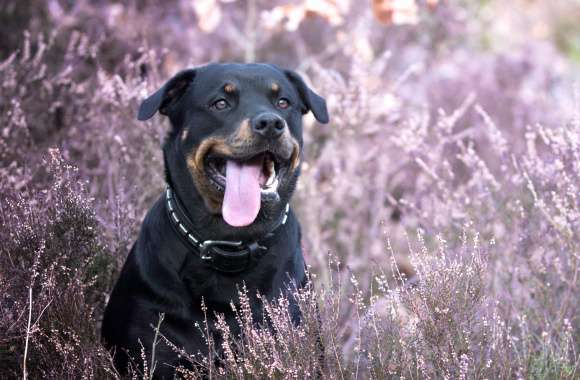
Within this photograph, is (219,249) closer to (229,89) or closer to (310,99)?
(229,89)

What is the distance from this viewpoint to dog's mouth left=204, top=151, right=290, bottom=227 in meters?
3.71

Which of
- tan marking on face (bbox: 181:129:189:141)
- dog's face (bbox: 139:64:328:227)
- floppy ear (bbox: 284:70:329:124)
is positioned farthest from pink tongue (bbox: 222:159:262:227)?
floppy ear (bbox: 284:70:329:124)

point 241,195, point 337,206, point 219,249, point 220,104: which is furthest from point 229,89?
point 337,206

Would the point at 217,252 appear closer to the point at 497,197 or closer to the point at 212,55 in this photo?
the point at 497,197

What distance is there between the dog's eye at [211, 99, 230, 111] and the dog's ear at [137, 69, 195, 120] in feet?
0.76

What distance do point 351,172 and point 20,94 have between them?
2633 mm

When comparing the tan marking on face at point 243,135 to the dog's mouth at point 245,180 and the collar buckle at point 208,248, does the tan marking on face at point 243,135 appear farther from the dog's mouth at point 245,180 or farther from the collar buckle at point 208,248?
the collar buckle at point 208,248

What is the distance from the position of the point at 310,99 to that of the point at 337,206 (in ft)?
9.45

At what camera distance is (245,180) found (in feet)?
12.4

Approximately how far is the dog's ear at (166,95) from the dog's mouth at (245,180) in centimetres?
33

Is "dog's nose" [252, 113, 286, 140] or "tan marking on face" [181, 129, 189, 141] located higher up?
"dog's nose" [252, 113, 286, 140]

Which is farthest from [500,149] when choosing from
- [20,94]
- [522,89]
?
[522,89]

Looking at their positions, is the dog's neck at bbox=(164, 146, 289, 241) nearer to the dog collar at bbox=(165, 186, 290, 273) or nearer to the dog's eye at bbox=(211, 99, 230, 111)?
the dog collar at bbox=(165, 186, 290, 273)

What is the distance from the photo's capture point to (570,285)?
4234 millimetres
